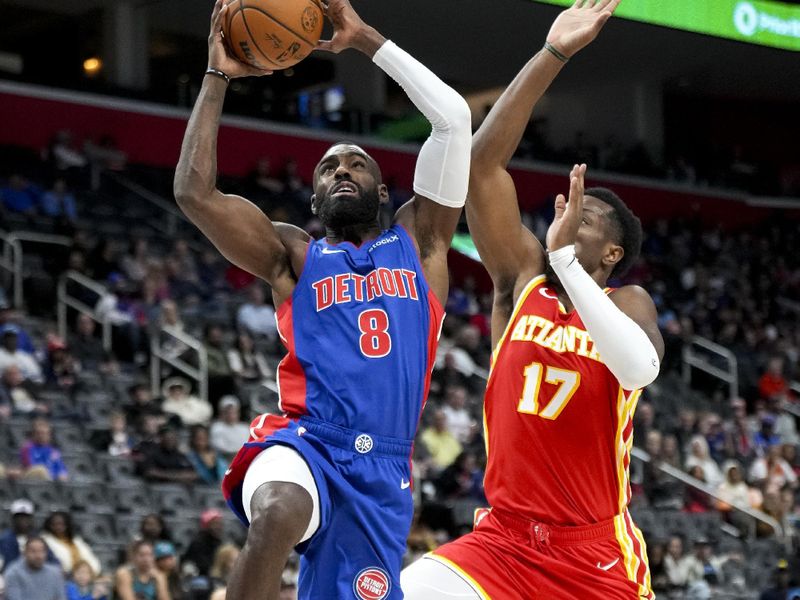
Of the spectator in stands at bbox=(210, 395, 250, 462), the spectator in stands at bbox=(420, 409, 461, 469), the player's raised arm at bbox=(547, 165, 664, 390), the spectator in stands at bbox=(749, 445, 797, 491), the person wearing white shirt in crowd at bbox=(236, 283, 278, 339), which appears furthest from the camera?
the spectator in stands at bbox=(749, 445, 797, 491)

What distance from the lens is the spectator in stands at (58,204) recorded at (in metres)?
17.0

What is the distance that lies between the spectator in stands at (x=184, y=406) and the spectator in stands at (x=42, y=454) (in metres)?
1.58

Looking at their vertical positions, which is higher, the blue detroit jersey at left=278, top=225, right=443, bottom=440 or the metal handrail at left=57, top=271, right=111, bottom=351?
the blue detroit jersey at left=278, top=225, right=443, bottom=440

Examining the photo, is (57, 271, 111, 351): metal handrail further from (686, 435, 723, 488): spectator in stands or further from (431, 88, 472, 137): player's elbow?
(431, 88, 472, 137): player's elbow

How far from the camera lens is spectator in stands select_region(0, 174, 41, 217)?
16.8 m

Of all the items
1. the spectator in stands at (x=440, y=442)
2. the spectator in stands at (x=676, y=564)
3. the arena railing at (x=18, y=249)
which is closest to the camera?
the spectator in stands at (x=676, y=564)

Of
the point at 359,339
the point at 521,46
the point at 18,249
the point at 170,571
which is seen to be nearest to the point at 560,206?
the point at 359,339

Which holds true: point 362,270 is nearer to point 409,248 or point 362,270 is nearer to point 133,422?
point 409,248

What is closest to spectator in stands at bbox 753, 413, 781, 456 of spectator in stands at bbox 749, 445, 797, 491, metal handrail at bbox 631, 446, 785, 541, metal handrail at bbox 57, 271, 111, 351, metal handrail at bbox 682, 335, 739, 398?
spectator in stands at bbox 749, 445, 797, 491

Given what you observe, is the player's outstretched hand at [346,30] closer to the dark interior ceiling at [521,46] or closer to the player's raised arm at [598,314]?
the player's raised arm at [598,314]

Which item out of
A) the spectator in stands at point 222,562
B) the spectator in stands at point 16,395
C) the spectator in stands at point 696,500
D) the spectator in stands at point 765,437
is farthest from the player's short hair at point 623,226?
the spectator in stands at point 765,437

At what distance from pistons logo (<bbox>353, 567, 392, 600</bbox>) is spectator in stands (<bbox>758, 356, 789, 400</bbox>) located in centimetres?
1759

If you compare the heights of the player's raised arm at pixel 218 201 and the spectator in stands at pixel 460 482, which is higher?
the player's raised arm at pixel 218 201

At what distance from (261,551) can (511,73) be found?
2327 centimetres
